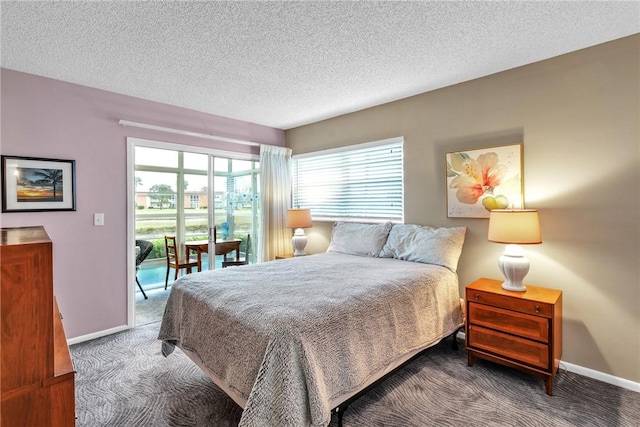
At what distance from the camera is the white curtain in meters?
4.55

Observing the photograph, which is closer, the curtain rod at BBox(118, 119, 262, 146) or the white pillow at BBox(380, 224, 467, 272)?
the white pillow at BBox(380, 224, 467, 272)

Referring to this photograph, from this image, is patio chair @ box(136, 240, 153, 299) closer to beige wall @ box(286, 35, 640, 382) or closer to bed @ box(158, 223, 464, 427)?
bed @ box(158, 223, 464, 427)

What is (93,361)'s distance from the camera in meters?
2.70

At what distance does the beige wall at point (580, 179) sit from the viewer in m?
2.27

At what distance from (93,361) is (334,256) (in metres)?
2.41

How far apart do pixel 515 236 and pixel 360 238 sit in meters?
1.59

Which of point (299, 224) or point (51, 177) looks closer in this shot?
point (51, 177)

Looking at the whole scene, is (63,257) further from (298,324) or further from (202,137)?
(298,324)

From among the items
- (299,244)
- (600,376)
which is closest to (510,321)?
(600,376)

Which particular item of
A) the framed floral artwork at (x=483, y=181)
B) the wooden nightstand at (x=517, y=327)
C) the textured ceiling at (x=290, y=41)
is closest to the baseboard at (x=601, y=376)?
the wooden nightstand at (x=517, y=327)

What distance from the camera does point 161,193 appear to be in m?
3.85

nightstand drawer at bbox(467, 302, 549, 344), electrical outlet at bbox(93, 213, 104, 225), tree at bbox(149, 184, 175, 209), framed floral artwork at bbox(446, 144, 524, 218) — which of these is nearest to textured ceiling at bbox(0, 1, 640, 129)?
framed floral artwork at bbox(446, 144, 524, 218)

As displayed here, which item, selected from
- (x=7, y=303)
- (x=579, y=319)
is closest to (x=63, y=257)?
(x=7, y=303)

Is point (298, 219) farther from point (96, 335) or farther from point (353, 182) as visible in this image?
point (96, 335)
